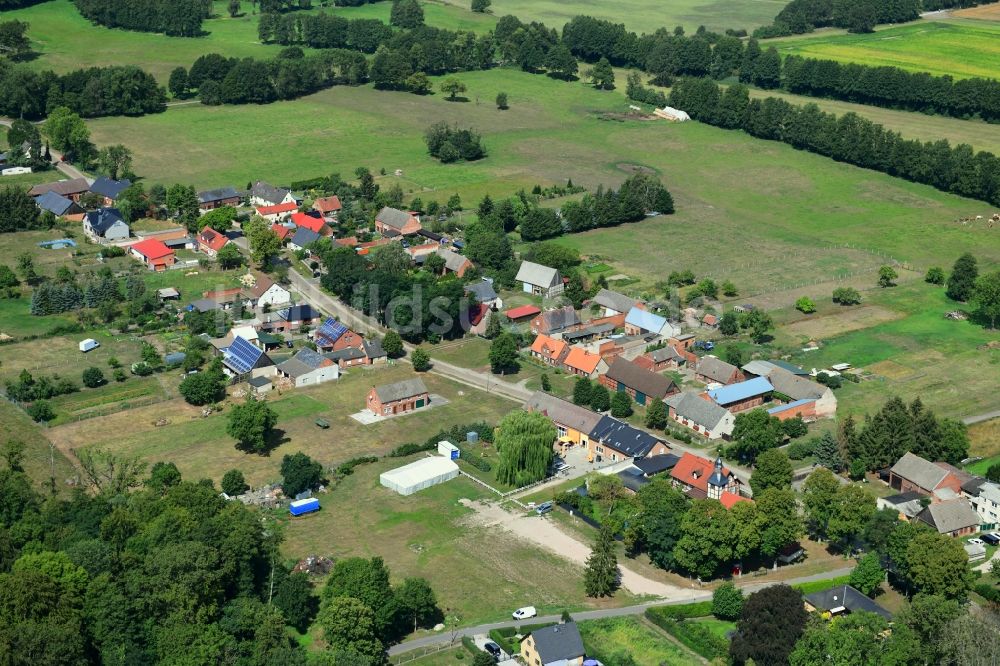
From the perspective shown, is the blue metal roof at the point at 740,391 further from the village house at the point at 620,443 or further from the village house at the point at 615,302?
the village house at the point at 615,302

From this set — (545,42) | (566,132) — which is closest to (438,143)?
(566,132)

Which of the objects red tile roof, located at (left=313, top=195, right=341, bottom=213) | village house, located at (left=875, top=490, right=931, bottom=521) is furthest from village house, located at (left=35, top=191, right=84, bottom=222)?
village house, located at (left=875, top=490, right=931, bottom=521)

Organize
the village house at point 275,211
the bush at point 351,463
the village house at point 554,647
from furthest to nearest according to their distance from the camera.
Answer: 1. the village house at point 275,211
2. the bush at point 351,463
3. the village house at point 554,647

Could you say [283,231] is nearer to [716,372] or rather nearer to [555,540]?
[716,372]

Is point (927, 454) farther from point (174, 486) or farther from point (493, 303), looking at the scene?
point (174, 486)

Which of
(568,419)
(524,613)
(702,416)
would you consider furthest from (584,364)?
(524,613)

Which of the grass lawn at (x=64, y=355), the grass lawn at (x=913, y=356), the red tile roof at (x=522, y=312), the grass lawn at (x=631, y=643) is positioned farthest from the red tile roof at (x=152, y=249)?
the grass lawn at (x=631, y=643)

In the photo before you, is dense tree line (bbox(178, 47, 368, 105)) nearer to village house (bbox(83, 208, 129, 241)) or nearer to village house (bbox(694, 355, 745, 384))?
village house (bbox(83, 208, 129, 241))
